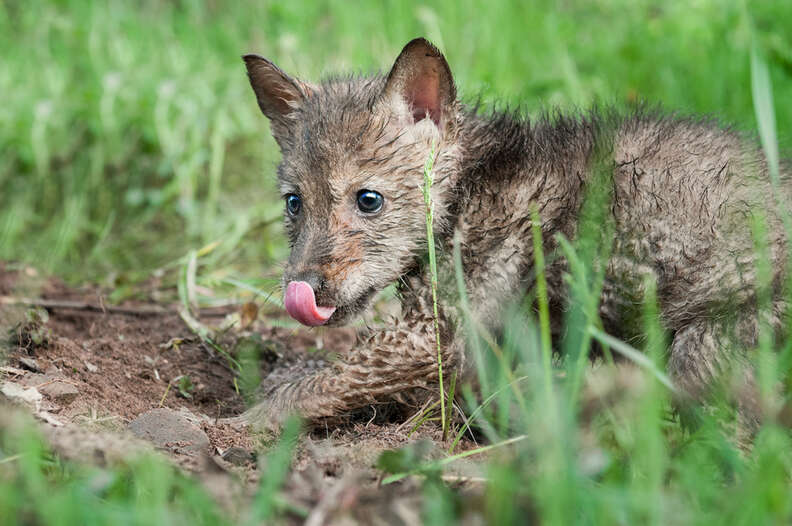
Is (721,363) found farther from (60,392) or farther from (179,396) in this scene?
(60,392)

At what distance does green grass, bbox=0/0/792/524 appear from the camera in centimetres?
279

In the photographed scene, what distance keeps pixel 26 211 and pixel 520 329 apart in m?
4.69

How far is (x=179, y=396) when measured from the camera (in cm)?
365

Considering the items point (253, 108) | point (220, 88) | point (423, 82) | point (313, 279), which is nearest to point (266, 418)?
point (313, 279)

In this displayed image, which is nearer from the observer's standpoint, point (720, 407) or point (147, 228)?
point (720, 407)

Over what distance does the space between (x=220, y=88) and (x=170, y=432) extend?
15.1 ft

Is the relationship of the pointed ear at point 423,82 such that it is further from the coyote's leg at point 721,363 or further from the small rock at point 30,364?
the small rock at point 30,364

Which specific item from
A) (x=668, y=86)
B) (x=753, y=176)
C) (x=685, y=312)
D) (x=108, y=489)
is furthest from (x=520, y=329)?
(x=668, y=86)

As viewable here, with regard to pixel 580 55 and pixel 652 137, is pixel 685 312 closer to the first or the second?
pixel 652 137

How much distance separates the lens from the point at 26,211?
6.51 meters

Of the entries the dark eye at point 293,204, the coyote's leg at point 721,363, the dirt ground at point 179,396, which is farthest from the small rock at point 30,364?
the coyote's leg at point 721,363

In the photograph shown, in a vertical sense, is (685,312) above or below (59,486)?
above

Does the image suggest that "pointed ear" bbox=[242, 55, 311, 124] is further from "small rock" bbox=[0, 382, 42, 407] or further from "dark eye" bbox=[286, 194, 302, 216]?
"small rock" bbox=[0, 382, 42, 407]

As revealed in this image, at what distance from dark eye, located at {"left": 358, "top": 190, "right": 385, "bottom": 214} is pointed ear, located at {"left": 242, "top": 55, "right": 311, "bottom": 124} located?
0.67m
